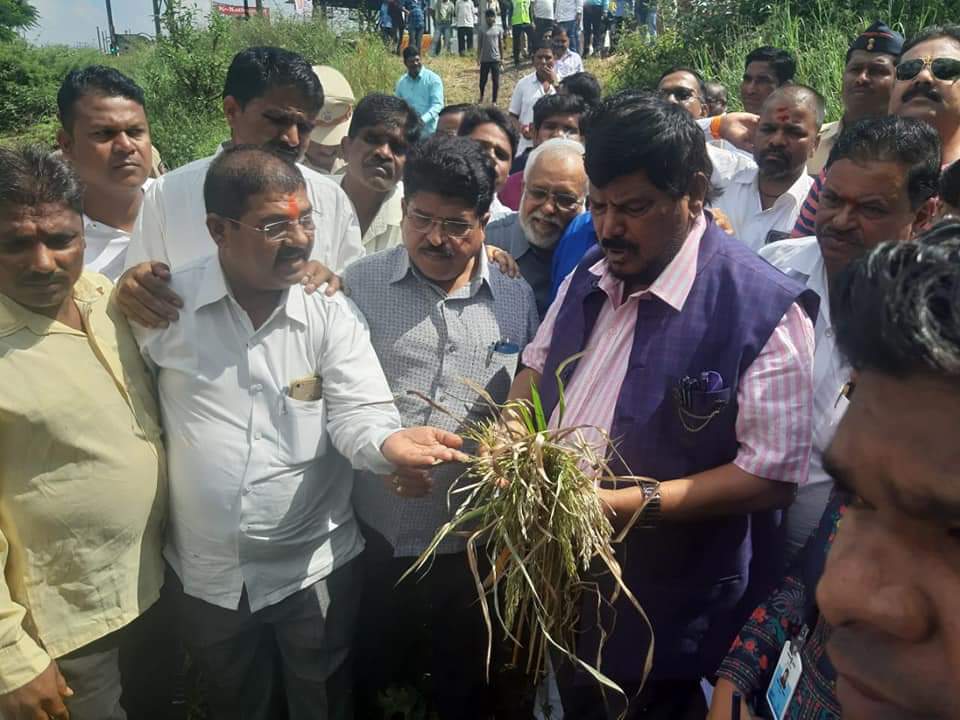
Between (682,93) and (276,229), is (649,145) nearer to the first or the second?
(276,229)

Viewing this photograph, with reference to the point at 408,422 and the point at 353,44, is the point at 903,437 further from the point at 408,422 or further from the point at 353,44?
the point at 353,44

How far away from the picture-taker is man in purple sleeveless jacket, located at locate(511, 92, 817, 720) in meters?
1.94

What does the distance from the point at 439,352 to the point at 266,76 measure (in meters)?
1.68

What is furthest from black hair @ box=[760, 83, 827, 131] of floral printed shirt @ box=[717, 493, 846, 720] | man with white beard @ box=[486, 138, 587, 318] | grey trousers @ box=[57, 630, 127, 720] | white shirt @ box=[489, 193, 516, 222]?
grey trousers @ box=[57, 630, 127, 720]

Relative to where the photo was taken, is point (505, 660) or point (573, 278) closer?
point (573, 278)

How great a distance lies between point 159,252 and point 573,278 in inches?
72.4

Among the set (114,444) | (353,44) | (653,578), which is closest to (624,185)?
(653,578)

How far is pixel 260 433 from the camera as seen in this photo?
2465 mm

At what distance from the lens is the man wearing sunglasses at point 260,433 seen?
96.0 inches

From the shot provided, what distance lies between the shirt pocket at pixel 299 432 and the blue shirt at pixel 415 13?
59.4 ft

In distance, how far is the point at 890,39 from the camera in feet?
15.3

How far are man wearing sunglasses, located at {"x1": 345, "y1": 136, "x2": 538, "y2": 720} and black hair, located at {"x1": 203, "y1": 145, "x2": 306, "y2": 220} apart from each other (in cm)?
49

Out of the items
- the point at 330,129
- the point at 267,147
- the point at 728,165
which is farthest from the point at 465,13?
the point at 267,147

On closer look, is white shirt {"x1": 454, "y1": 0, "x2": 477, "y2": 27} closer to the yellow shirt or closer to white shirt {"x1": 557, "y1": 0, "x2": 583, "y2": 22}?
white shirt {"x1": 557, "y1": 0, "x2": 583, "y2": 22}
